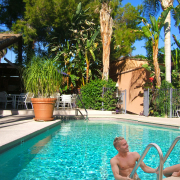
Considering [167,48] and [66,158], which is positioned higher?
[167,48]

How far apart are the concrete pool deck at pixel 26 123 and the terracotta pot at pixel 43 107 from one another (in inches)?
11.0

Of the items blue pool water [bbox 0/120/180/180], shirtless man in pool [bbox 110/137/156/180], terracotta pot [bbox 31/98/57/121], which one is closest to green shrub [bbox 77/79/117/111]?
terracotta pot [bbox 31/98/57/121]

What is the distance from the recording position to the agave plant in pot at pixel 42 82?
7090 mm

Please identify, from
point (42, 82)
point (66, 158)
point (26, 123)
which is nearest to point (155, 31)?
point (42, 82)

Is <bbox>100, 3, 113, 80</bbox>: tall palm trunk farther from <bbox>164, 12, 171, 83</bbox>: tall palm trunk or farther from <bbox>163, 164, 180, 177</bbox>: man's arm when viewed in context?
<bbox>163, 164, 180, 177</bbox>: man's arm

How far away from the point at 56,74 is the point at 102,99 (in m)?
5.83

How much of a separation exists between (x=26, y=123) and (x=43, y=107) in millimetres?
766

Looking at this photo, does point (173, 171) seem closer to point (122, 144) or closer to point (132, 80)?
point (122, 144)

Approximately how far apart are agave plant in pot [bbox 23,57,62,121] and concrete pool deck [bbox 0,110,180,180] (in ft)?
1.45

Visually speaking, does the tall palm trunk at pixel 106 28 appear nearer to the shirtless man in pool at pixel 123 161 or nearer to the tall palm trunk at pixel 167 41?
the tall palm trunk at pixel 167 41

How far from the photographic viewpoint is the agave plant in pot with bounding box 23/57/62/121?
7.09 meters

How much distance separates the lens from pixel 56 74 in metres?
7.26

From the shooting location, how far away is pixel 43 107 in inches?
286

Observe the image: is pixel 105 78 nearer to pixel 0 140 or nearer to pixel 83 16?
pixel 83 16
